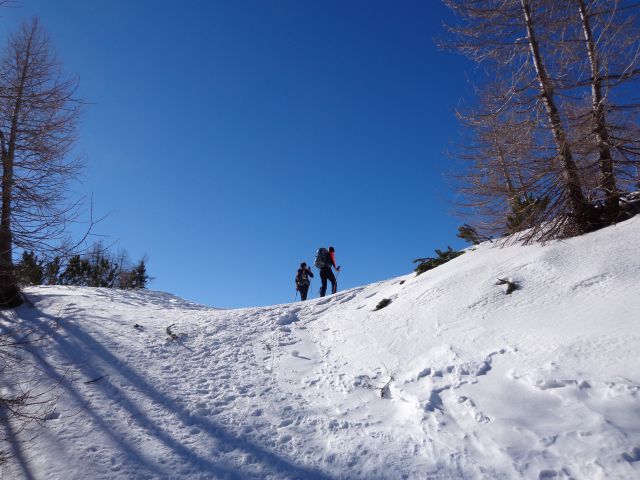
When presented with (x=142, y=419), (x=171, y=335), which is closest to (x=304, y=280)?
(x=171, y=335)

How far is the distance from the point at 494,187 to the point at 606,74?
2.49m

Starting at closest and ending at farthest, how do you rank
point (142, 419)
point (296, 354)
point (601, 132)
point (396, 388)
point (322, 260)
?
1. point (142, 419)
2. point (396, 388)
3. point (296, 354)
4. point (601, 132)
5. point (322, 260)

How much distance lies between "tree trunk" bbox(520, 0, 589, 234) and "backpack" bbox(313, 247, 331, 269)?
23.4 feet

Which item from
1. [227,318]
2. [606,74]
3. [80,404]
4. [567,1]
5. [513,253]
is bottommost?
[80,404]

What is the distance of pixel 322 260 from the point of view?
1189cm

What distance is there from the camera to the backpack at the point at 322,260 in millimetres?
11852

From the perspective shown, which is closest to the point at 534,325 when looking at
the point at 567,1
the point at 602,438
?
the point at 602,438

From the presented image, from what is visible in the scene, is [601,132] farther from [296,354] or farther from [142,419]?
[142,419]

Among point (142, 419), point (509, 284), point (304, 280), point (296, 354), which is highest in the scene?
point (304, 280)

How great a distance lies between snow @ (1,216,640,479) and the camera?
2.74 metres

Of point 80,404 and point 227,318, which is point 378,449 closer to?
point 80,404

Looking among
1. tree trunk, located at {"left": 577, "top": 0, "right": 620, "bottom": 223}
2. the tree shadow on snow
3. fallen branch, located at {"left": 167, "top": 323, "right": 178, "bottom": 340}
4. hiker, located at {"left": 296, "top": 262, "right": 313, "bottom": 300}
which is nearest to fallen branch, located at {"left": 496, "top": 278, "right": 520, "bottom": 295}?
tree trunk, located at {"left": 577, "top": 0, "right": 620, "bottom": 223}

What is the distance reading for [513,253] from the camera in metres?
6.03

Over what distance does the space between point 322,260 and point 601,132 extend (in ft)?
25.6
